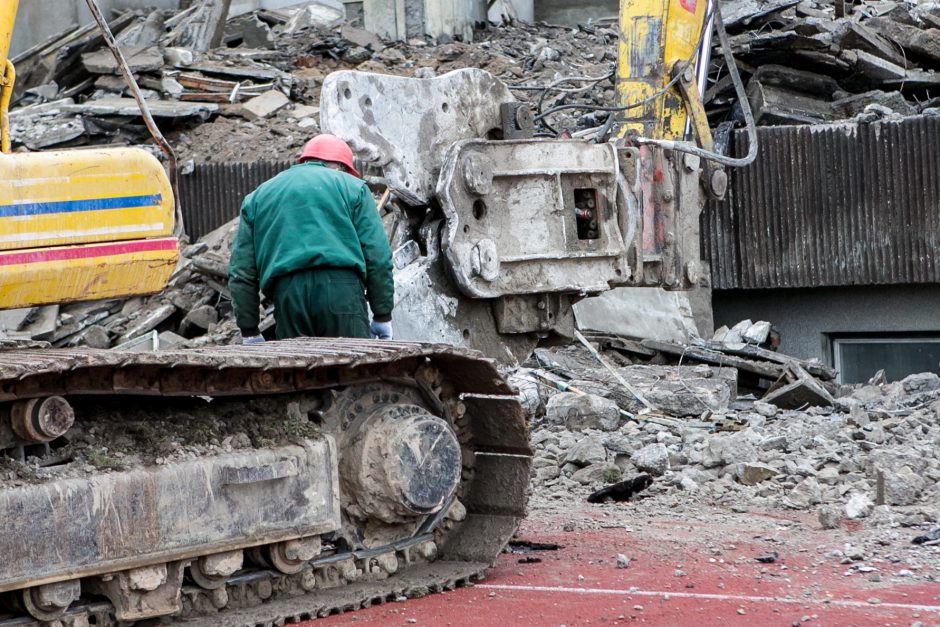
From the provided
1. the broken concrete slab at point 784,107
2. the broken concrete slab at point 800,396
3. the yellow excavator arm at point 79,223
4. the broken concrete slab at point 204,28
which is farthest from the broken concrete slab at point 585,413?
the broken concrete slab at point 204,28

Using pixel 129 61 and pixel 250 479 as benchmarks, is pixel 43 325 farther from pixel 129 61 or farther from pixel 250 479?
pixel 250 479

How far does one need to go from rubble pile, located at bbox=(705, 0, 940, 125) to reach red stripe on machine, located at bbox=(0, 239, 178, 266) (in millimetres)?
9177

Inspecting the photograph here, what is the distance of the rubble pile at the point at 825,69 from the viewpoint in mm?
13344

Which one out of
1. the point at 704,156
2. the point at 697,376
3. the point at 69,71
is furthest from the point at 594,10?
the point at 704,156

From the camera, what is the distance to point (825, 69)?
13.8m

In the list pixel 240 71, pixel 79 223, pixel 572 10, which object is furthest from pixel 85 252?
pixel 572 10

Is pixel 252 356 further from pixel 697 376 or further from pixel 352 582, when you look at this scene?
pixel 697 376

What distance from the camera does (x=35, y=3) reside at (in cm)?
2123

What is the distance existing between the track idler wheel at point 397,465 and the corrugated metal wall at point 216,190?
10.2 meters

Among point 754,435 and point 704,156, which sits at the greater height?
point 704,156

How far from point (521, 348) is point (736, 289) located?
19.3 ft

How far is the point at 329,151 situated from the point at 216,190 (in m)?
9.58

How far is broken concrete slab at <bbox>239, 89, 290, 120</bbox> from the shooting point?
57.8ft

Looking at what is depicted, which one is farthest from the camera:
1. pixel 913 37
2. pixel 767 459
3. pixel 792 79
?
pixel 913 37
